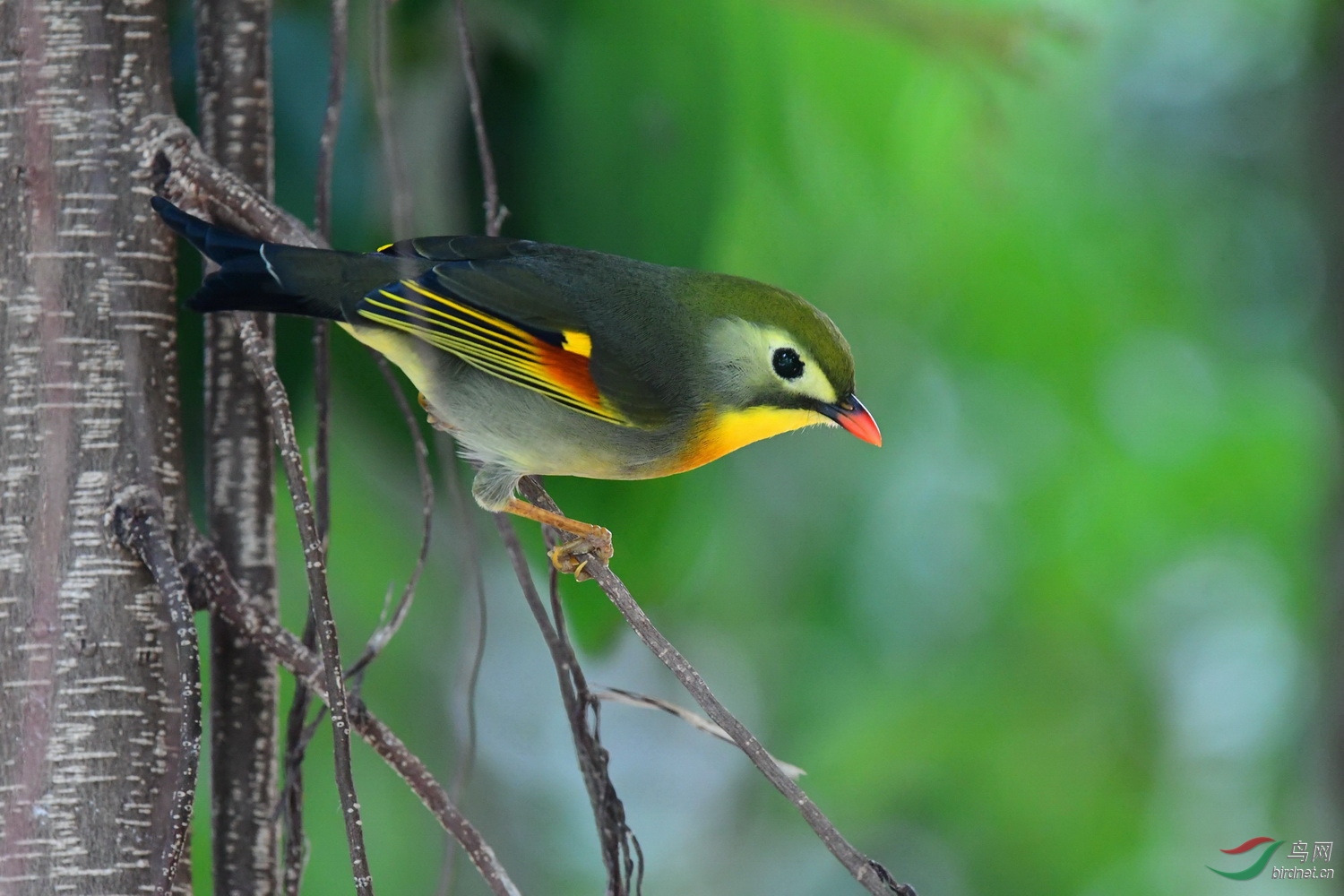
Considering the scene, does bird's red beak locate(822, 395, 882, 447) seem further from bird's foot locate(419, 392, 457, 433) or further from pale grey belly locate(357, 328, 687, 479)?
bird's foot locate(419, 392, 457, 433)

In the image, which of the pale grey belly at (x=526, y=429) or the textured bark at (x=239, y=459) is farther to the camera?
the pale grey belly at (x=526, y=429)

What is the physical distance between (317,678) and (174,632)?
0.58 feet

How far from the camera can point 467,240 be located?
167 cm

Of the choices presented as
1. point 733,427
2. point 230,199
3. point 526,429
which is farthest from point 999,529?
point 230,199

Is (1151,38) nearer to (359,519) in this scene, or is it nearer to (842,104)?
(842,104)

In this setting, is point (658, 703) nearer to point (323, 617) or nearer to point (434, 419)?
point (323, 617)

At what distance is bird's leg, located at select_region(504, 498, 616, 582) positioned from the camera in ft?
5.62

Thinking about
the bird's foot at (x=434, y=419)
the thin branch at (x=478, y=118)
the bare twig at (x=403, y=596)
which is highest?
the thin branch at (x=478, y=118)

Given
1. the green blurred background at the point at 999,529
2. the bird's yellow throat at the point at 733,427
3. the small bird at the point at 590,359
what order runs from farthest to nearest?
the green blurred background at the point at 999,529, the bird's yellow throat at the point at 733,427, the small bird at the point at 590,359

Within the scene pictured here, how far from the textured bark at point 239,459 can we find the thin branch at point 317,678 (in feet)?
0.29

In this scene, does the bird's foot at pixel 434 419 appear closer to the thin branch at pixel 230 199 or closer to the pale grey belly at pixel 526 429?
the pale grey belly at pixel 526 429

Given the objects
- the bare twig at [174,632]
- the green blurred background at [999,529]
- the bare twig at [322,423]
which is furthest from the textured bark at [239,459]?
the green blurred background at [999,529]

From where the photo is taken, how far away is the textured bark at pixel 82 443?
52.9 inches

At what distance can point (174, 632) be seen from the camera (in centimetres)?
140
